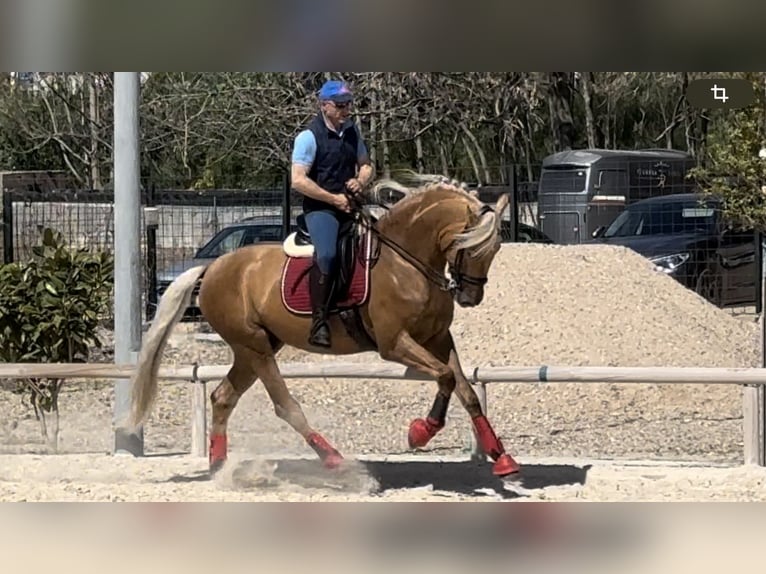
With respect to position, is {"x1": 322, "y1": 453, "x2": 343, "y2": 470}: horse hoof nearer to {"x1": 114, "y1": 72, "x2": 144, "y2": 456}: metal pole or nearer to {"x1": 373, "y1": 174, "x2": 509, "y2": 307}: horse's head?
{"x1": 373, "y1": 174, "x2": 509, "y2": 307}: horse's head

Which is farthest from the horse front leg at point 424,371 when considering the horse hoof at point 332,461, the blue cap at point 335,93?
the blue cap at point 335,93

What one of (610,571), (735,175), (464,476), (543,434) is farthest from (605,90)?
(610,571)

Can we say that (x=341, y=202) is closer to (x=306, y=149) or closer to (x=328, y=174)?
(x=328, y=174)

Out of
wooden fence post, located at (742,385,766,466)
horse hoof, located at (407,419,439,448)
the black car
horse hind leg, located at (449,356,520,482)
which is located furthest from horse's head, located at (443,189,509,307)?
the black car

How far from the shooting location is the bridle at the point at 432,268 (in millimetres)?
6602

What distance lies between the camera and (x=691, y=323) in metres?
11.9

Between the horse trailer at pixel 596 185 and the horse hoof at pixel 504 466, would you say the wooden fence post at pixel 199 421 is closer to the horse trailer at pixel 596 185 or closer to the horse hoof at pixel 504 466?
the horse hoof at pixel 504 466

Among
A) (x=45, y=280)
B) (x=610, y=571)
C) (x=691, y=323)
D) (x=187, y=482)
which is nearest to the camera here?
(x=610, y=571)

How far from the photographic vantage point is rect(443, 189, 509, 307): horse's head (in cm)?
650

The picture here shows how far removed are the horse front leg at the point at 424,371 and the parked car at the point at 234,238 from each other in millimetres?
7447

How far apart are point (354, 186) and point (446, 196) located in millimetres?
508
